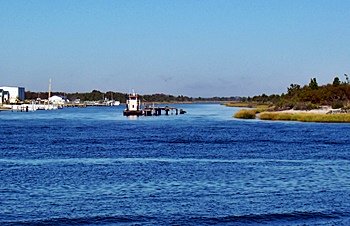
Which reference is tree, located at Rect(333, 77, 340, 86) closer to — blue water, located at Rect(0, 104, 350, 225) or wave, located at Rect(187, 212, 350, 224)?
blue water, located at Rect(0, 104, 350, 225)

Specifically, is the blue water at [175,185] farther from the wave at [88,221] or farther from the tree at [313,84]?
the tree at [313,84]

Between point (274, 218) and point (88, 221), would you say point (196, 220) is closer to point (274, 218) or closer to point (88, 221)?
point (274, 218)

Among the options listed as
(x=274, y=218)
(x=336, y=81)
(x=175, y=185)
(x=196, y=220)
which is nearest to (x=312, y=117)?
(x=175, y=185)

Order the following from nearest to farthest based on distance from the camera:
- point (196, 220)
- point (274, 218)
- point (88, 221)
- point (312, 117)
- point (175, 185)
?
point (88, 221), point (196, 220), point (274, 218), point (175, 185), point (312, 117)

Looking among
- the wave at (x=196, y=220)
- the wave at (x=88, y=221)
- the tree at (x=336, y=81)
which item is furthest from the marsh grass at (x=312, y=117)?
the wave at (x=88, y=221)

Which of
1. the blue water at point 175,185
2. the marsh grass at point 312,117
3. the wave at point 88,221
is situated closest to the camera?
the wave at point 88,221

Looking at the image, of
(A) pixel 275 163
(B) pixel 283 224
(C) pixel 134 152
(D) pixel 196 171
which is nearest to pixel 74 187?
(D) pixel 196 171

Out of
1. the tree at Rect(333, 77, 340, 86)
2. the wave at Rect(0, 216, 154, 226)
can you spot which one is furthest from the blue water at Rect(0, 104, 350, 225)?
the tree at Rect(333, 77, 340, 86)

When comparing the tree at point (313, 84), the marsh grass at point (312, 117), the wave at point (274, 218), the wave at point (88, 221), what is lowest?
the wave at point (88, 221)

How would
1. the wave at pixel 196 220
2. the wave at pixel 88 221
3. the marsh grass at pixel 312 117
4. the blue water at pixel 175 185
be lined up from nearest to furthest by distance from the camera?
the wave at pixel 88 221 → the wave at pixel 196 220 → the blue water at pixel 175 185 → the marsh grass at pixel 312 117

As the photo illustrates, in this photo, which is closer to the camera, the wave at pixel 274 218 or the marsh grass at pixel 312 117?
the wave at pixel 274 218

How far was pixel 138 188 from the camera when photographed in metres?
30.0

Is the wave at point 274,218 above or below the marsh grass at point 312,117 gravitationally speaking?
below

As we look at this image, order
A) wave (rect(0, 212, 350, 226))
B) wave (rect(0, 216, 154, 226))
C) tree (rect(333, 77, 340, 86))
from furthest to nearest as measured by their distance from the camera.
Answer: tree (rect(333, 77, 340, 86)), wave (rect(0, 212, 350, 226)), wave (rect(0, 216, 154, 226))
